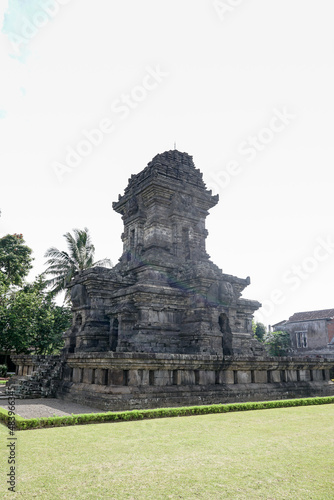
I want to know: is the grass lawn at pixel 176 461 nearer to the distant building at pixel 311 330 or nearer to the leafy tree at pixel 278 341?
the leafy tree at pixel 278 341

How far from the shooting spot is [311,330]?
41.8 m

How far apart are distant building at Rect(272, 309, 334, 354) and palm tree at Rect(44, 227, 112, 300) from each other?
81.9ft

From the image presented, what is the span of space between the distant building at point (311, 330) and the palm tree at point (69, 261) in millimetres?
24954

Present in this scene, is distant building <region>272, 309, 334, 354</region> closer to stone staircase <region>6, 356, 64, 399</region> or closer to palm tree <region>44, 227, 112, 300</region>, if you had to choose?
palm tree <region>44, 227, 112, 300</region>

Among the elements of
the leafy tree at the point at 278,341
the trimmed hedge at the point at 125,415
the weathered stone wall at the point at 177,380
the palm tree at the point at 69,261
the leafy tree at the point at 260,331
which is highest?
the palm tree at the point at 69,261

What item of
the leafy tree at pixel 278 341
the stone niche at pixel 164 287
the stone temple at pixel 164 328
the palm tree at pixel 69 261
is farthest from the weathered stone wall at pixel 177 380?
the leafy tree at pixel 278 341

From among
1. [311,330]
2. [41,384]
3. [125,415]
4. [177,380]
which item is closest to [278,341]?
[311,330]

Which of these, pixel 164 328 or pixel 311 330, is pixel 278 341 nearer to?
pixel 311 330

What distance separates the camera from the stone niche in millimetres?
14281

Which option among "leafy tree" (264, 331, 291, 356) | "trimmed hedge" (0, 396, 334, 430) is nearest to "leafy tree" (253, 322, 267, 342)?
"leafy tree" (264, 331, 291, 356)

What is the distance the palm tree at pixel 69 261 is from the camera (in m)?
30.0

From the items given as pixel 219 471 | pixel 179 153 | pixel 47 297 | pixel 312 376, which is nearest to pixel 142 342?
pixel 312 376

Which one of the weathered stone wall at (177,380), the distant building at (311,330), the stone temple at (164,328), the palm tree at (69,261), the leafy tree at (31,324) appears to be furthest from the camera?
the distant building at (311,330)

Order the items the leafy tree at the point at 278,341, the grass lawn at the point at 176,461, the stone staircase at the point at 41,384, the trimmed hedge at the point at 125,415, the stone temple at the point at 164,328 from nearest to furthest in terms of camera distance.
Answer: the grass lawn at the point at 176,461 < the trimmed hedge at the point at 125,415 < the stone temple at the point at 164,328 < the stone staircase at the point at 41,384 < the leafy tree at the point at 278,341
